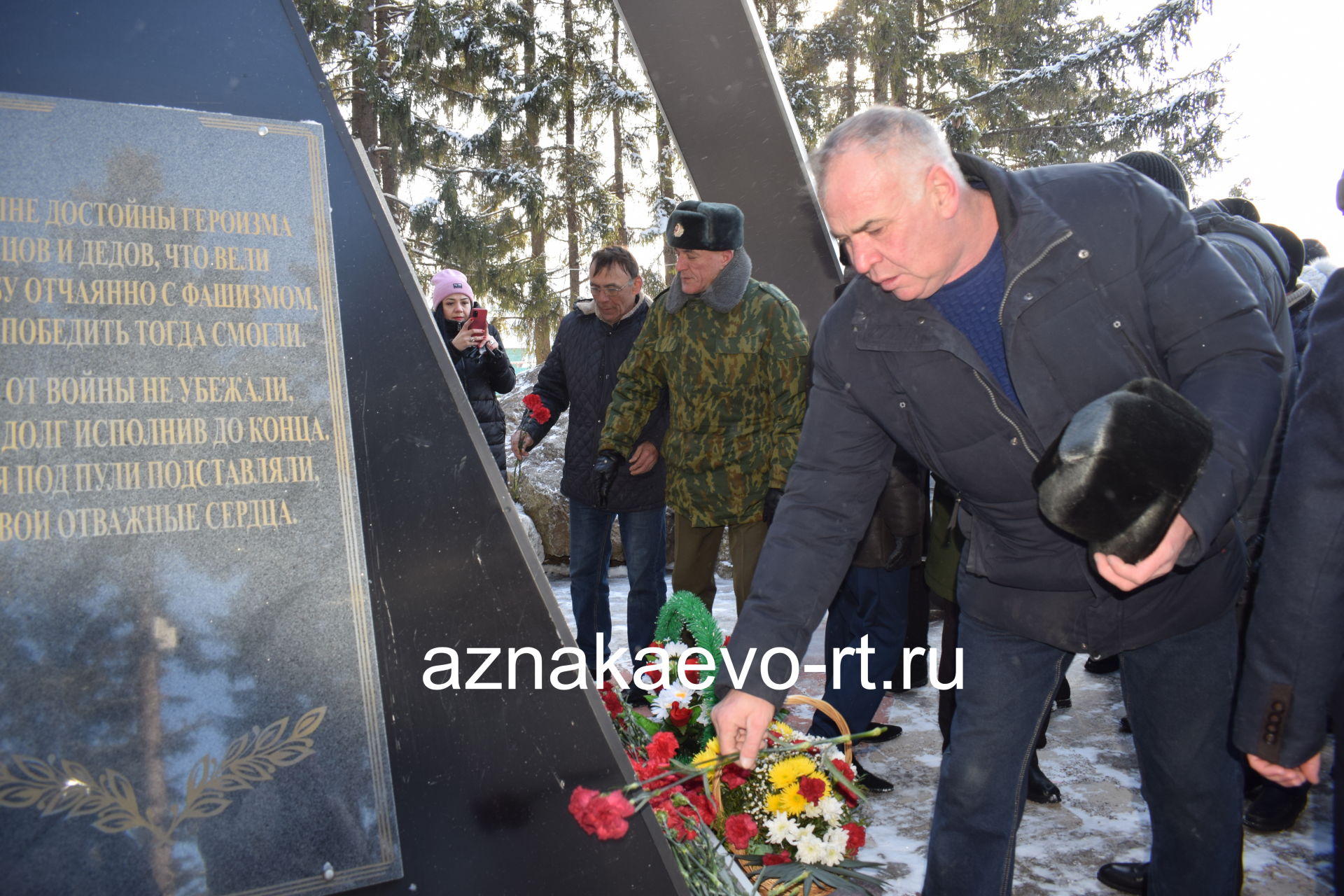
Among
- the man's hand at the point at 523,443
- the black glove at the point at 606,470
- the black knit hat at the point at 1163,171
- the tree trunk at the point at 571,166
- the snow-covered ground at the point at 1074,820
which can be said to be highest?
the tree trunk at the point at 571,166

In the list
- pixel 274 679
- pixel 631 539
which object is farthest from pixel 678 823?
pixel 631 539

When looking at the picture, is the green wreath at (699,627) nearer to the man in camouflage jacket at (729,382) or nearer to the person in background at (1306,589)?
the man in camouflage jacket at (729,382)

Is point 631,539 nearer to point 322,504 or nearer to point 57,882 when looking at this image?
point 322,504

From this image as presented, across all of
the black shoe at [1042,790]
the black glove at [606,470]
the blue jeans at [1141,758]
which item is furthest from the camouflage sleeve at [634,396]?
the blue jeans at [1141,758]

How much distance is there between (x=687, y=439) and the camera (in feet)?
11.5

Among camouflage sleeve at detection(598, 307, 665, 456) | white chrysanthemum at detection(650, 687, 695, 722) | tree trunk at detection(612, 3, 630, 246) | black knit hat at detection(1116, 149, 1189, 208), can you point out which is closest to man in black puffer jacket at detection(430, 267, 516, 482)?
camouflage sleeve at detection(598, 307, 665, 456)

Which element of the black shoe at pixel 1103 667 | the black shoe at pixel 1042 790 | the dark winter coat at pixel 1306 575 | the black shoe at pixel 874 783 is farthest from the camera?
the black shoe at pixel 1103 667

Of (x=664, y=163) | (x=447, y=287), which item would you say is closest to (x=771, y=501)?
(x=447, y=287)

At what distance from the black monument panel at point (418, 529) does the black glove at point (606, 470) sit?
1.53 meters

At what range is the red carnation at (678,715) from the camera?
2619 millimetres

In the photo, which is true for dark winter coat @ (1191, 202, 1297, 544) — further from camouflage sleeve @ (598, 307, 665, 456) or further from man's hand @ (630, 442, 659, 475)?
man's hand @ (630, 442, 659, 475)

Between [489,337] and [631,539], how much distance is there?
4.75ft

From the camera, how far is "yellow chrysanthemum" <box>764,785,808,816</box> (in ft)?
7.13

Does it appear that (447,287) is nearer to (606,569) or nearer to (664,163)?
(606,569)
